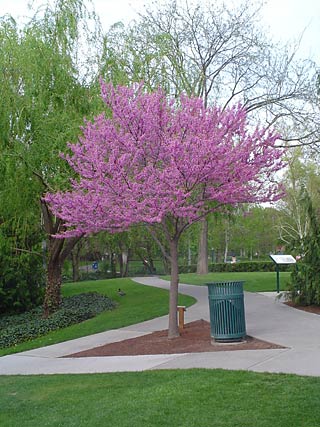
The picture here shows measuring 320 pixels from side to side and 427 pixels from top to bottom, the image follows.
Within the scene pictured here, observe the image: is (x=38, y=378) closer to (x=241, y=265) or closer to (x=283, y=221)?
(x=241, y=265)

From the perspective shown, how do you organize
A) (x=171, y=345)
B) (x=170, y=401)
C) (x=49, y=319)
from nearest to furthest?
1. (x=170, y=401)
2. (x=171, y=345)
3. (x=49, y=319)

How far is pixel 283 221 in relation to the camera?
5406 cm

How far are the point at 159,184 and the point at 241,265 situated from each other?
3217 centimetres

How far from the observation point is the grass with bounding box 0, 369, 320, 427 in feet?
18.4

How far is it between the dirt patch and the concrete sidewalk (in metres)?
0.32

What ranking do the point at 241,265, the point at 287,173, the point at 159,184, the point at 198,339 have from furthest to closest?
the point at 287,173 → the point at 241,265 → the point at 198,339 → the point at 159,184

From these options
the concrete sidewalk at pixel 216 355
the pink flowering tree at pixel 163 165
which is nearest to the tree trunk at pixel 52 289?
the concrete sidewalk at pixel 216 355

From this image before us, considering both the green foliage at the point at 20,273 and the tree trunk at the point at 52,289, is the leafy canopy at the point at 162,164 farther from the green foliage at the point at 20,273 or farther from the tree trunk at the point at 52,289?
the green foliage at the point at 20,273

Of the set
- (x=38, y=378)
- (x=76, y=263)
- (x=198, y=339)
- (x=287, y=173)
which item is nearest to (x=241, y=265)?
(x=287, y=173)

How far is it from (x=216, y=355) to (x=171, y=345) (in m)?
1.67

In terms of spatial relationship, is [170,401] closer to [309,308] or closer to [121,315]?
[309,308]

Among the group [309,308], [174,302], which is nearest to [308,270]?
[309,308]

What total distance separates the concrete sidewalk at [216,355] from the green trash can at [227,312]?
1.95 ft

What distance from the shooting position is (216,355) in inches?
358
